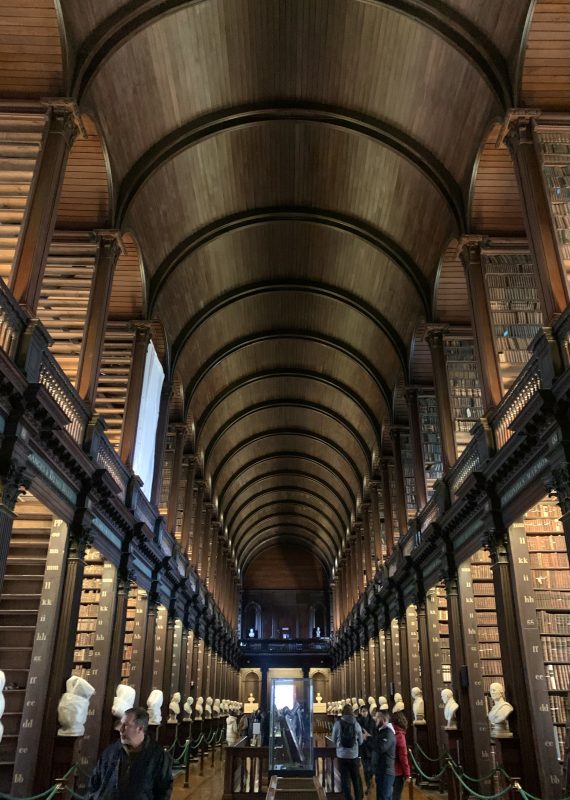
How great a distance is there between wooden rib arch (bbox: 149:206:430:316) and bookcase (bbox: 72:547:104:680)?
5.13 meters

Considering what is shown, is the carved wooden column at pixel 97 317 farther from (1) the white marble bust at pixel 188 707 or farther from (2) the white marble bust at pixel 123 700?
(1) the white marble bust at pixel 188 707

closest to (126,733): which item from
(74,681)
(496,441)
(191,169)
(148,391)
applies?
(74,681)

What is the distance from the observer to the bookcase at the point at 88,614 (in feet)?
34.6

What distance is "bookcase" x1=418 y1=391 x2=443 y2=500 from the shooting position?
14242 mm

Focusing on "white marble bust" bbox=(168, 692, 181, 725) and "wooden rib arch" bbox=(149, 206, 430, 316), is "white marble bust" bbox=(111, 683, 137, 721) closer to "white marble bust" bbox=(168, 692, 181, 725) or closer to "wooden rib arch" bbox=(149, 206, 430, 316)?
"white marble bust" bbox=(168, 692, 181, 725)

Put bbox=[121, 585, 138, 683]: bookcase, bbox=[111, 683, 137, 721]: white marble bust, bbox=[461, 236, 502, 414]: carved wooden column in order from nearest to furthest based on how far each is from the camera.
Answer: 1. bbox=[111, 683, 137, 721]: white marble bust
2. bbox=[461, 236, 502, 414]: carved wooden column
3. bbox=[121, 585, 138, 683]: bookcase

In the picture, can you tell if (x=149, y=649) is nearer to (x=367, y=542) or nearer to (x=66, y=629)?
(x=66, y=629)

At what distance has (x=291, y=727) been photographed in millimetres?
7277

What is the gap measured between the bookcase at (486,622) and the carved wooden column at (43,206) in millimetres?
7398

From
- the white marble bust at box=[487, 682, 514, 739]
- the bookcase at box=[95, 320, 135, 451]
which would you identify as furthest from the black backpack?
the bookcase at box=[95, 320, 135, 451]

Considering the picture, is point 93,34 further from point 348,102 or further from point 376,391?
point 376,391

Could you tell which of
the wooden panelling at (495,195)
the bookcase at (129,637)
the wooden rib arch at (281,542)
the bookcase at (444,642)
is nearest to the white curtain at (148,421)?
the bookcase at (129,637)

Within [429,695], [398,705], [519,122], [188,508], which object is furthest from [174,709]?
[519,122]

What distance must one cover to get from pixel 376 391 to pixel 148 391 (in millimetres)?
8234
